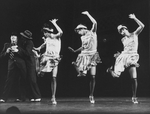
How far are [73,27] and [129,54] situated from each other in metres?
1.84

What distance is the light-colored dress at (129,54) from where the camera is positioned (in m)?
6.75

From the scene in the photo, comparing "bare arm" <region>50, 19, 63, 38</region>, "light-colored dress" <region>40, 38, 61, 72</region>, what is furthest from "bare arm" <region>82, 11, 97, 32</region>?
"light-colored dress" <region>40, 38, 61, 72</region>

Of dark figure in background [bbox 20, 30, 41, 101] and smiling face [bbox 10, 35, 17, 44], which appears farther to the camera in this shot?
smiling face [bbox 10, 35, 17, 44]

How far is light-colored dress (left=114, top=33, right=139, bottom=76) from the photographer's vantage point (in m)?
6.75

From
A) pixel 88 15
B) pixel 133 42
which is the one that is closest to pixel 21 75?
pixel 88 15

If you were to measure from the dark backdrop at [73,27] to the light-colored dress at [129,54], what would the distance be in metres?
0.30

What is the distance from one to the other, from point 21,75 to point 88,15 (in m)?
2.61

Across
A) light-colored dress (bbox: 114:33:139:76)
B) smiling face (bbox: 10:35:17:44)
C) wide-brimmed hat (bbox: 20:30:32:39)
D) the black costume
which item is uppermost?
wide-brimmed hat (bbox: 20:30:32:39)

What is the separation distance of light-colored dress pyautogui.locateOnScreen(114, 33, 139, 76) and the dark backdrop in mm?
300

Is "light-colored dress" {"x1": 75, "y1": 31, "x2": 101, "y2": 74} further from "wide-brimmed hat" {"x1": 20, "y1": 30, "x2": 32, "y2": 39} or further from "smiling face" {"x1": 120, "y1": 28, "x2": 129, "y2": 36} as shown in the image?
"wide-brimmed hat" {"x1": 20, "y1": 30, "x2": 32, "y2": 39}

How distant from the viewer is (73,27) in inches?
287

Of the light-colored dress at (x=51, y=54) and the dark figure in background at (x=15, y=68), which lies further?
the light-colored dress at (x=51, y=54)

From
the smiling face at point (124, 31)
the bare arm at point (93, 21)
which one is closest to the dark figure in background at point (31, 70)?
the bare arm at point (93, 21)

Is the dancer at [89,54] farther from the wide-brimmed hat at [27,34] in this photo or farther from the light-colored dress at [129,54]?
the wide-brimmed hat at [27,34]
